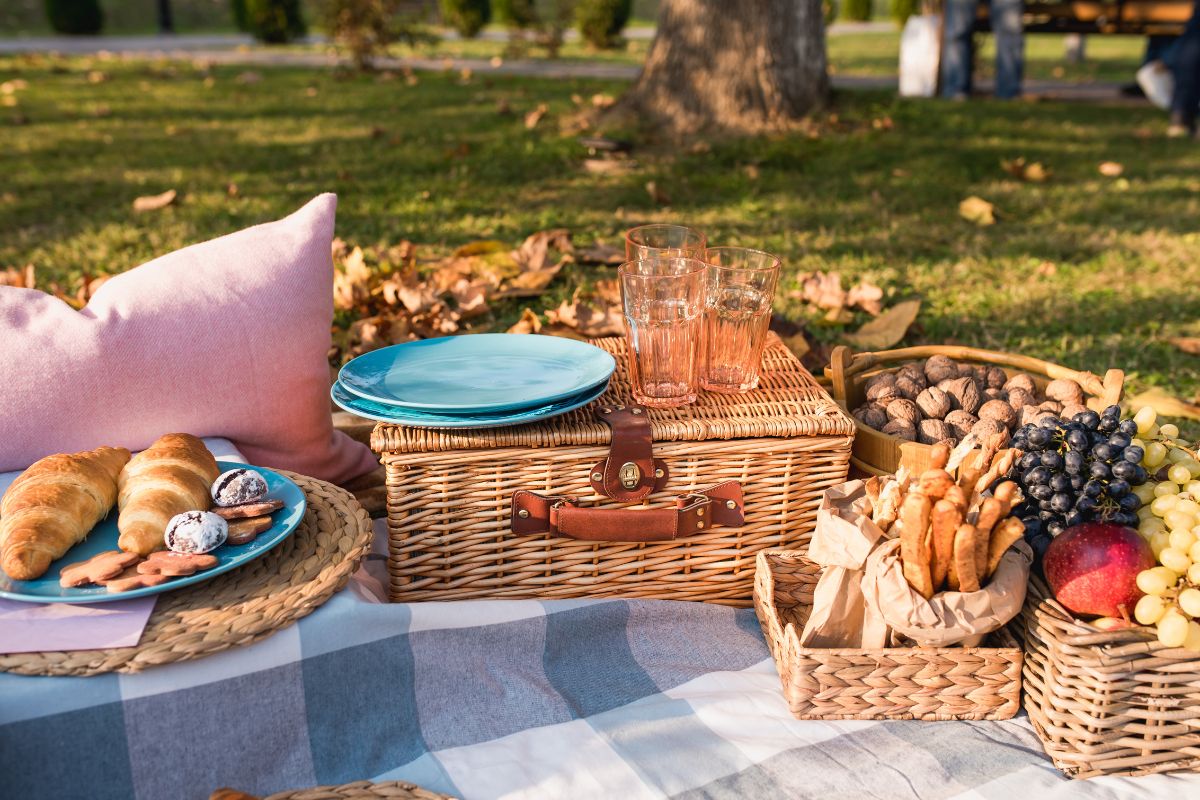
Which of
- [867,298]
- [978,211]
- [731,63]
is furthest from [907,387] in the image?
[731,63]

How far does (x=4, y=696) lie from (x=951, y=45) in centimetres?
776

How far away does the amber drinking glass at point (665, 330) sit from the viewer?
1.88 m

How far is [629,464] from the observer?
179cm

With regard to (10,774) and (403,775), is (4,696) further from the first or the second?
(403,775)

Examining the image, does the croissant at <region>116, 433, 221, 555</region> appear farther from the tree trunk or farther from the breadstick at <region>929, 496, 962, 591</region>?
the tree trunk

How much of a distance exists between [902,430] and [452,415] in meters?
0.89

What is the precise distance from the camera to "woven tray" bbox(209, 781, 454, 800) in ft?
4.63

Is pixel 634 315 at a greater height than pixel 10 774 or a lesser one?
greater

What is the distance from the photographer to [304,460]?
2.08m

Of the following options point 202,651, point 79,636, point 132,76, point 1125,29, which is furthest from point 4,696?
point 132,76

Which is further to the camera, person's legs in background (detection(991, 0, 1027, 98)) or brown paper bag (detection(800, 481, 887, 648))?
person's legs in background (detection(991, 0, 1027, 98))

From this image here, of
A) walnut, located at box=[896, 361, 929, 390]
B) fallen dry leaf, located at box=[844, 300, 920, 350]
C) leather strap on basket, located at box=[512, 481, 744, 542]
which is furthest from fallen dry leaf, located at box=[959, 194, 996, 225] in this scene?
→ leather strap on basket, located at box=[512, 481, 744, 542]

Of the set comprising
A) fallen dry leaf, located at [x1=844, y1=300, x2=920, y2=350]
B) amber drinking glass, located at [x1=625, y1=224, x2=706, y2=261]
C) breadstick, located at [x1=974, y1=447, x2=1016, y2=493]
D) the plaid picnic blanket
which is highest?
amber drinking glass, located at [x1=625, y1=224, x2=706, y2=261]

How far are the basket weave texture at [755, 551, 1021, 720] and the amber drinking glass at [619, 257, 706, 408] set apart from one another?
0.51 metres
